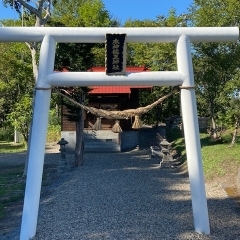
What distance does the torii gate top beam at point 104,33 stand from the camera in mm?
5422

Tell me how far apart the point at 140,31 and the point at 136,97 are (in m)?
14.2

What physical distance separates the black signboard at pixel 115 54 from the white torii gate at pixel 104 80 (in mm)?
85

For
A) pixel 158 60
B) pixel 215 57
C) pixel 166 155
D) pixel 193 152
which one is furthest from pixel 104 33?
pixel 158 60

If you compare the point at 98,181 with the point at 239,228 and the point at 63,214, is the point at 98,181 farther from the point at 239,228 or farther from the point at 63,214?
the point at 239,228

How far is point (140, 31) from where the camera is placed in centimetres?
551

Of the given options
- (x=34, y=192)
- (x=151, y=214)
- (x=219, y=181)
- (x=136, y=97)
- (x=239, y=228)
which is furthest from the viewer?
(x=136, y=97)

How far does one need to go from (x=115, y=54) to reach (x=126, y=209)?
2.94m

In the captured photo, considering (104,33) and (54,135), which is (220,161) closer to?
(104,33)

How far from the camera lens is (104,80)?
543 cm

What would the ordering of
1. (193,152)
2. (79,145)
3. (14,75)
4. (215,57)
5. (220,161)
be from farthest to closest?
1. (14,75)
2. (215,57)
3. (79,145)
4. (220,161)
5. (193,152)

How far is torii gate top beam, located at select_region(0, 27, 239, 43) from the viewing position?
17.8 feet

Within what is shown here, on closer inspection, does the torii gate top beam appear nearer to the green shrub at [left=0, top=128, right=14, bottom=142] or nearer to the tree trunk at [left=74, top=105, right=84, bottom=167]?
the tree trunk at [left=74, top=105, right=84, bottom=167]

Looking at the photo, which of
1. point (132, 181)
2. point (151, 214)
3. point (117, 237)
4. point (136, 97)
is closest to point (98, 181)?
point (132, 181)

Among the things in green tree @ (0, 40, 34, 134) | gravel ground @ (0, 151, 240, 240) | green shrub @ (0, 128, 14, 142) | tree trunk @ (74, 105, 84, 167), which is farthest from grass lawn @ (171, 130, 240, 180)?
green shrub @ (0, 128, 14, 142)
